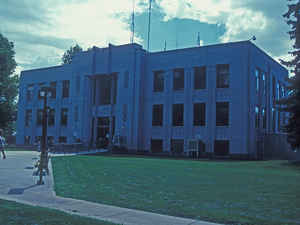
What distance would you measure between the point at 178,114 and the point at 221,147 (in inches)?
231

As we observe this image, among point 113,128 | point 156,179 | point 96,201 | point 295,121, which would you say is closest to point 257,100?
point 295,121

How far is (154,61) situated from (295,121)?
727 inches

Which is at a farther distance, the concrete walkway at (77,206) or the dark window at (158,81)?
the dark window at (158,81)

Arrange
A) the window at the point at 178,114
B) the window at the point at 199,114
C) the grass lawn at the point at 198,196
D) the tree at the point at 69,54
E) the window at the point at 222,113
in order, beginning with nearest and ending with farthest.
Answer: the grass lawn at the point at 198,196 < the window at the point at 222,113 < the window at the point at 199,114 < the window at the point at 178,114 < the tree at the point at 69,54

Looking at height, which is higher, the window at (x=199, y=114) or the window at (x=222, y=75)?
the window at (x=222, y=75)

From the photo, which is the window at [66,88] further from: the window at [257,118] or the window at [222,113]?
the window at [257,118]

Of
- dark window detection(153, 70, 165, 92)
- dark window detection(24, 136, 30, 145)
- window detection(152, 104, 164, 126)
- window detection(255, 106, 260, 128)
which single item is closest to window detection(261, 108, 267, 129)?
window detection(255, 106, 260, 128)

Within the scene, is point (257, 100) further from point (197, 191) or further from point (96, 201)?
point (96, 201)

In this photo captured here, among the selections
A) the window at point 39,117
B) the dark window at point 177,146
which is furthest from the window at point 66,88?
the dark window at point 177,146

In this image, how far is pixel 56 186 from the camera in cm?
1204

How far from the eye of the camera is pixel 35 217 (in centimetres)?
726

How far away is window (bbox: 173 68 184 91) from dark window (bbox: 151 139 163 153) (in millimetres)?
5940

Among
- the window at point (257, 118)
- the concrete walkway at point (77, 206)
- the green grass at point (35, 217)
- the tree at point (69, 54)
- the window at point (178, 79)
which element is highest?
the tree at point (69, 54)

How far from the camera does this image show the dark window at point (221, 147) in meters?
35.4
